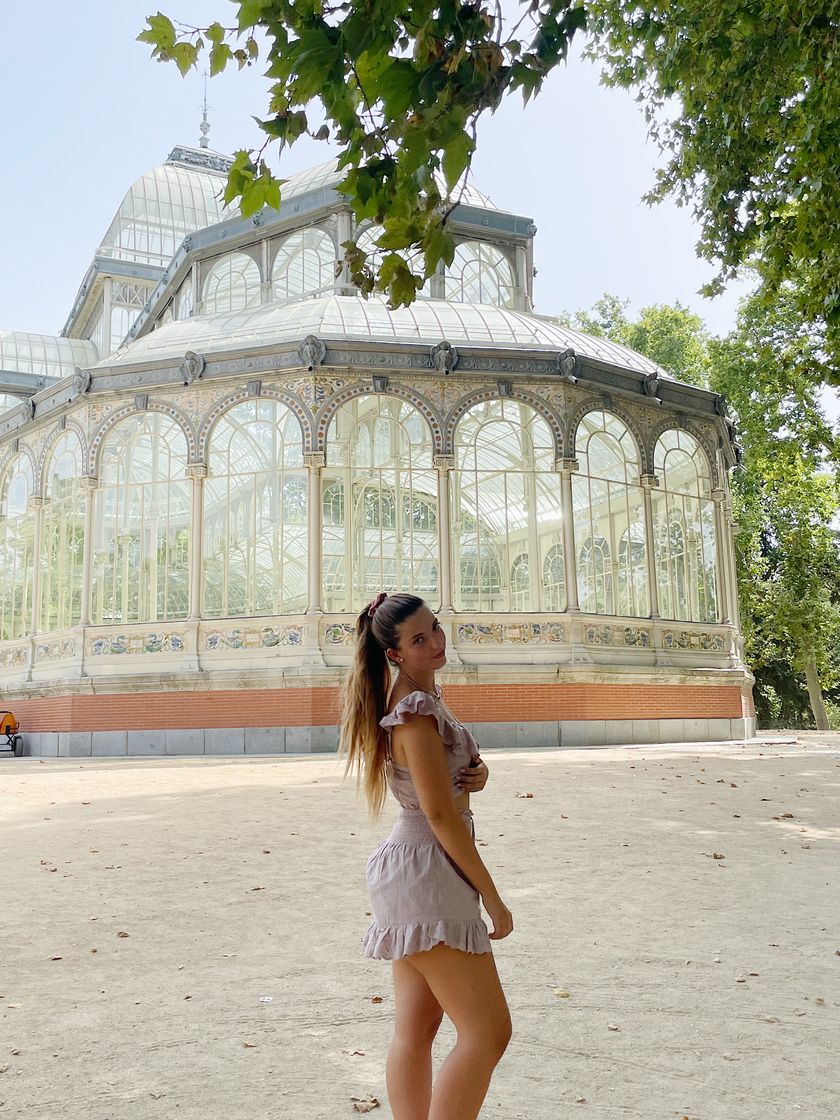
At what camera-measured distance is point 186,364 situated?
55.4 feet

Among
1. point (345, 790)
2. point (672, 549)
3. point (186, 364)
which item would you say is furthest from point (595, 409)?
point (345, 790)

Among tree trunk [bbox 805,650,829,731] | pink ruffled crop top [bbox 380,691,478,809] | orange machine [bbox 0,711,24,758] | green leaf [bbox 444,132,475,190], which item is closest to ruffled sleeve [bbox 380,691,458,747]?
pink ruffled crop top [bbox 380,691,478,809]

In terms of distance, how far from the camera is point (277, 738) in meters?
15.4

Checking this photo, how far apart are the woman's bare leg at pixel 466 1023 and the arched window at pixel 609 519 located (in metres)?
15.1

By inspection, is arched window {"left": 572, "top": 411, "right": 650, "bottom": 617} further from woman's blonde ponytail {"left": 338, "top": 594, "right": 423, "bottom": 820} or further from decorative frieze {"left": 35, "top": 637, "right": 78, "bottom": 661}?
woman's blonde ponytail {"left": 338, "top": 594, "right": 423, "bottom": 820}

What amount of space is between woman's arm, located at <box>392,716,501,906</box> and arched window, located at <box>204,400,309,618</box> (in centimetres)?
1431

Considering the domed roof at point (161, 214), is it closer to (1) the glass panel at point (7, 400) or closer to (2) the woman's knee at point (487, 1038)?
(1) the glass panel at point (7, 400)

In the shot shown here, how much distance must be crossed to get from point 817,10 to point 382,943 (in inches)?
285

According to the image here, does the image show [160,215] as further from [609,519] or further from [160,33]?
[160,33]

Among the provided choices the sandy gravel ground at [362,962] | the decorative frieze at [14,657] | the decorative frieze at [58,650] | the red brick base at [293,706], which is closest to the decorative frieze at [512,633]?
the red brick base at [293,706]

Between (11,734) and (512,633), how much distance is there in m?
8.68

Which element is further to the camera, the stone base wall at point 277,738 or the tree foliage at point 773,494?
the tree foliage at point 773,494

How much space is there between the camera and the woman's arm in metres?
2.24

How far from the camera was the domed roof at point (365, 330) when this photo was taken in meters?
17.5
